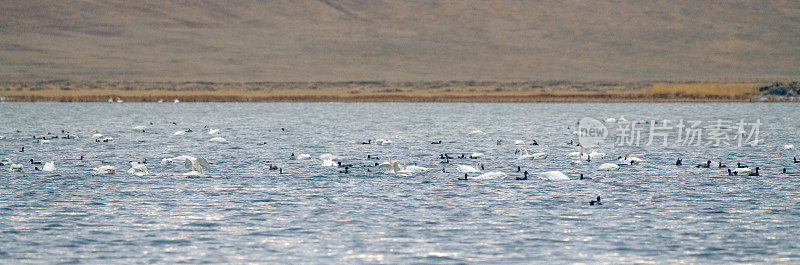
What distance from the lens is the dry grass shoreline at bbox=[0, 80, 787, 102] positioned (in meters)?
132

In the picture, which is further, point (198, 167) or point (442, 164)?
point (442, 164)

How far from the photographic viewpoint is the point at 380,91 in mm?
153250

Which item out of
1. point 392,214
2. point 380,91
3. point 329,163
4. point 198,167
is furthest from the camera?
point 380,91

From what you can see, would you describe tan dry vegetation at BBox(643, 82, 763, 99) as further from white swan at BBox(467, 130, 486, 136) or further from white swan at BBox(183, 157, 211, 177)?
white swan at BBox(183, 157, 211, 177)

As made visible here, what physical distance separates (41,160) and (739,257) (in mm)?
26261

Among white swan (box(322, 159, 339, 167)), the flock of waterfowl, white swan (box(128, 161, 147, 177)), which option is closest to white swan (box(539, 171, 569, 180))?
the flock of waterfowl

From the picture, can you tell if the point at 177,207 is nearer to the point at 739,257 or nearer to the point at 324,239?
the point at 324,239

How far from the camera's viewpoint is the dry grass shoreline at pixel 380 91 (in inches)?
5192

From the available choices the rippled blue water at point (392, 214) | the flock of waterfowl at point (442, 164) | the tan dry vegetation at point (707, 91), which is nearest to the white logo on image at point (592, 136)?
the flock of waterfowl at point (442, 164)

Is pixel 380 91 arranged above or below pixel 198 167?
above

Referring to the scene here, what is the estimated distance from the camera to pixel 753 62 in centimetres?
18612

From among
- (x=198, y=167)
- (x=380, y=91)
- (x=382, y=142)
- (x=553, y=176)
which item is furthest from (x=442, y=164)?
(x=380, y=91)

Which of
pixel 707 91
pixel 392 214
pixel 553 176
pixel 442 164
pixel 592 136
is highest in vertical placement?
→ pixel 707 91

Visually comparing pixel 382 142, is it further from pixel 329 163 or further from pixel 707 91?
pixel 707 91
